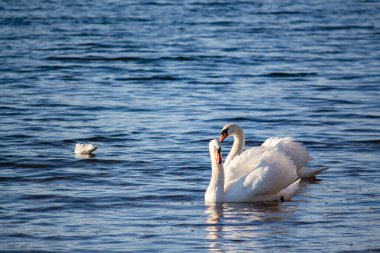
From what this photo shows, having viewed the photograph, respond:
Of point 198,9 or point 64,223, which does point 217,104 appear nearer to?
point 64,223

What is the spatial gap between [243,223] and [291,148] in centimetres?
280

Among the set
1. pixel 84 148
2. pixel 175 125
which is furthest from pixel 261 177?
pixel 175 125

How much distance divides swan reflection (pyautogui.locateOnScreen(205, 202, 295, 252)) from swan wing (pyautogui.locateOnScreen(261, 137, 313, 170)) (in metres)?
1.26

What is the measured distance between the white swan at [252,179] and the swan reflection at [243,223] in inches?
5.1

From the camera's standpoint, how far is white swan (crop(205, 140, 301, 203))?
A: 13.0 meters

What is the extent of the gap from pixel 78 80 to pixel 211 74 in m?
3.86

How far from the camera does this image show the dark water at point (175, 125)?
11.4 m

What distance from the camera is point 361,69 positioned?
27812 millimetres

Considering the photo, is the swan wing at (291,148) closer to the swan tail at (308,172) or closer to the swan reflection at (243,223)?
the swan tail at (308,172)

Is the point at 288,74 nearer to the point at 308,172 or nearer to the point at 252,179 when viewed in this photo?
the point at 308,172

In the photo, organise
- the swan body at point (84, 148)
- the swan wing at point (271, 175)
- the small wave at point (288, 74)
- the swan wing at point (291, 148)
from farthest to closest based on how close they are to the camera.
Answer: the small wave at point (288, 74) < the swan body at point (84, 148) < the swan wing at point (291, 148) < the swan wing at point (271, 175)

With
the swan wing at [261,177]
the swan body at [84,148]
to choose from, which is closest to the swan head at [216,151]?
the swan wing at [261,177]

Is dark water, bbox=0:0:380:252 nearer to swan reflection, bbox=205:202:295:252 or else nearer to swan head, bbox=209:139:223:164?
swan reflection, bbox=205:202:295:252

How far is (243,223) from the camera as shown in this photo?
38.8 feet
